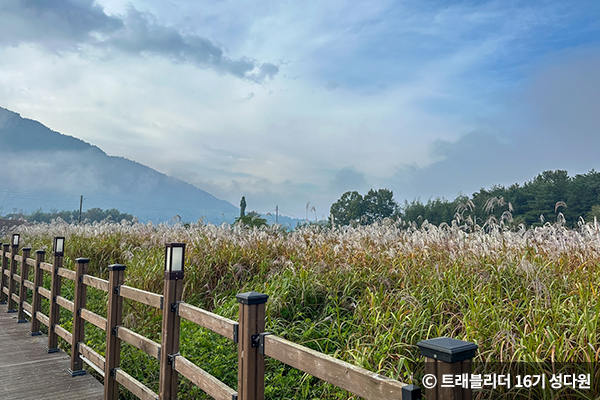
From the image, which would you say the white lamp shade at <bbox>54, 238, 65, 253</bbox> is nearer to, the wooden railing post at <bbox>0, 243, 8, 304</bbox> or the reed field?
the reed field

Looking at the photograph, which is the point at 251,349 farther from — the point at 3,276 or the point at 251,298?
the point at 3,276

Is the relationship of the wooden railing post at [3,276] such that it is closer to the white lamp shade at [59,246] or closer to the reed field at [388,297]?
the reed field at [388,297]

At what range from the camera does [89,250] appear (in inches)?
425

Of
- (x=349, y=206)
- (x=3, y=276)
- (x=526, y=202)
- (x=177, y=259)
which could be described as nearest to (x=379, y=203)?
(x=349, y=206)

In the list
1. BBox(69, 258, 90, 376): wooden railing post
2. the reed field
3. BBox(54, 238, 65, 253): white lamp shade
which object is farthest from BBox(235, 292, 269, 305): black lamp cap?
BBox(54, 238, 65, 253): white lamp shade

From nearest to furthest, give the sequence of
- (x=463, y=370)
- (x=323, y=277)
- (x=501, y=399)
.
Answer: (x=463, y=370) → (x=501, y=399) → (x=323, y=277)

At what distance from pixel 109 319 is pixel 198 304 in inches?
90.6

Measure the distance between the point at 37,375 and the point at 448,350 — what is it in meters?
5.42

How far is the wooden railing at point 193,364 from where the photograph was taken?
5.84 feet

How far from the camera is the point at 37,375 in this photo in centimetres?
505

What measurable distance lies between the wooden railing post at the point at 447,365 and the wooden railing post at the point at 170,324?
2.59 metres

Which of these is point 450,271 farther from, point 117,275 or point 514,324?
point 117,275

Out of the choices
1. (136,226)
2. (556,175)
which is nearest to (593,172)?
(556,175)

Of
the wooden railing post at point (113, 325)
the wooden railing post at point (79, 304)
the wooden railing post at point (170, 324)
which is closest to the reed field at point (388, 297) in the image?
the wooden railing post at point (79, 304)
